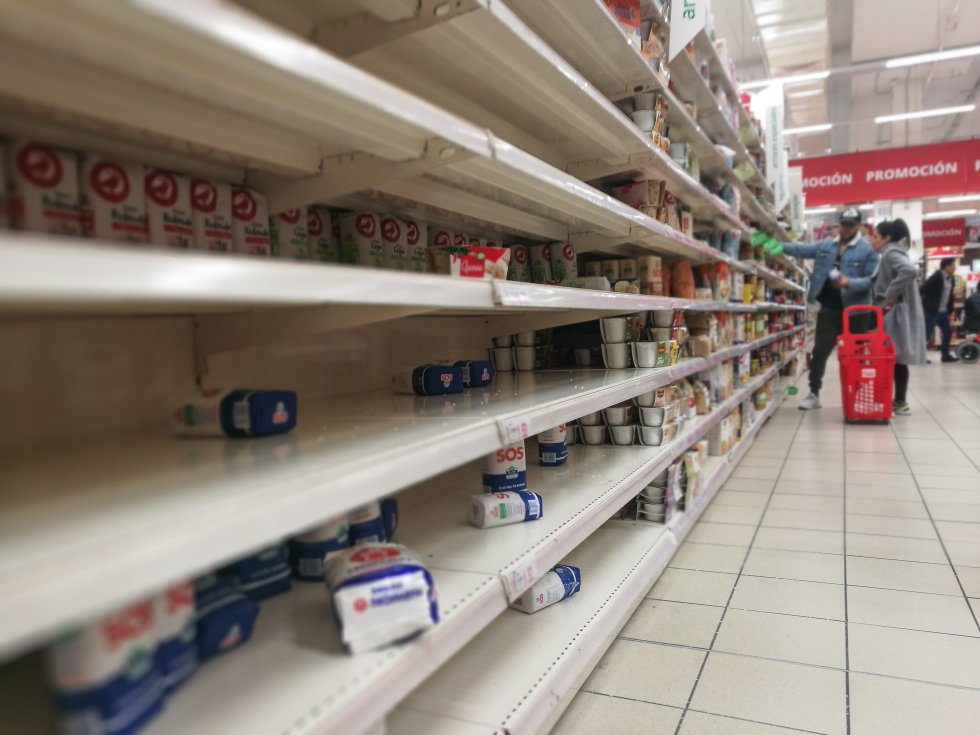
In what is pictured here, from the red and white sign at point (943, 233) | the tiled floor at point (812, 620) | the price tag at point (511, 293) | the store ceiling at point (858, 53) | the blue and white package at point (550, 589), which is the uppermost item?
the store ceiling at point (858, 53)

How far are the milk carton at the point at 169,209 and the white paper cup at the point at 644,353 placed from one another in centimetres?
190

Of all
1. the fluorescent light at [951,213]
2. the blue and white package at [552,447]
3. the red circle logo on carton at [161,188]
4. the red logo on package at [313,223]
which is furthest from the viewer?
the fluorescent light at [951,213]

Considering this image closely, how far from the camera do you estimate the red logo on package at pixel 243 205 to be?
4.15 ft

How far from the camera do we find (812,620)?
7.07 ft

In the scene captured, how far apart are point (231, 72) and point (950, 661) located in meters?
2.31

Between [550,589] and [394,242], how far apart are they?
108 cm

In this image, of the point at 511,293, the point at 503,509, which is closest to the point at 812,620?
the point at 503,509

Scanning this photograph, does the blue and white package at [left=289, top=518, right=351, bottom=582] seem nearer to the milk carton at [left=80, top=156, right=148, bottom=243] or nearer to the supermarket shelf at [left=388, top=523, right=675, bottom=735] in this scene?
the supermarket shelf at [left=388, top=523, right=675, bottom=735]

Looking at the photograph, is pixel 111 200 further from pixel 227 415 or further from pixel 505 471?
pixel 505 471

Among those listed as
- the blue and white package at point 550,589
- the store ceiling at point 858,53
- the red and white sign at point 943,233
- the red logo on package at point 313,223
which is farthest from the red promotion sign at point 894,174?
the red logo on package at point 313,223

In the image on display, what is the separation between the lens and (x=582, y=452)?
263cm

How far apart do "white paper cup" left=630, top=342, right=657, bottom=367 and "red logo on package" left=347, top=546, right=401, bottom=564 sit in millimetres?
1763

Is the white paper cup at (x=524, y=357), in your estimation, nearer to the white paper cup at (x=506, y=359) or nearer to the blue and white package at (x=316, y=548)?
the white paper cup at (x=506, y=359)

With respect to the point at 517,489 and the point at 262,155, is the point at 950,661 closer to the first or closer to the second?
the point at 517,489
